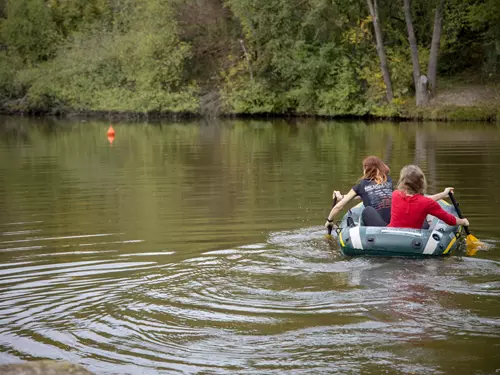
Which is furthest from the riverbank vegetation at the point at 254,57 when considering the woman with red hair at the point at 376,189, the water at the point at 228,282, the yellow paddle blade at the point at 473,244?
the yellow paddle blade at the point at 473,244

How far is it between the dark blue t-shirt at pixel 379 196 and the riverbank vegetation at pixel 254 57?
80.1 feet

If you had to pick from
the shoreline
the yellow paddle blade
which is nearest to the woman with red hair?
A: the yellow paddle blade

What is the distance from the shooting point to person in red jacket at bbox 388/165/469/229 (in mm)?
9539

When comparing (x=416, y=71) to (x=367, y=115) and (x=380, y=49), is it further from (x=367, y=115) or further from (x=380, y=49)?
(x=367, y=115)

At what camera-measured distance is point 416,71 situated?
119 ft

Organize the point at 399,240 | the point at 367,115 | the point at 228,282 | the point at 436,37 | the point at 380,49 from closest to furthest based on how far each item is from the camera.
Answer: the point at 228,282, the point at 399,240, the point at 436,37, the point at 380,49, the point at 367,115

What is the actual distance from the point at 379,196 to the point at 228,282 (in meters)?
2.69

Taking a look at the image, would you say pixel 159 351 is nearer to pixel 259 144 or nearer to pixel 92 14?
pixel 259 144

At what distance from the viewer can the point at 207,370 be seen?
6.10m

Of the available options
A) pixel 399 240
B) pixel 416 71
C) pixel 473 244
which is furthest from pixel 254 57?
pixel 399 240

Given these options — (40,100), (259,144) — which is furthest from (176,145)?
(40,100)

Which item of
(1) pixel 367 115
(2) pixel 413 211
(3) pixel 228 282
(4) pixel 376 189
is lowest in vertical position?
(3) pixel 228 282

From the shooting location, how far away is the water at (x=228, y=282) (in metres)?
6.42

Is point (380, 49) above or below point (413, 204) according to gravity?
above
